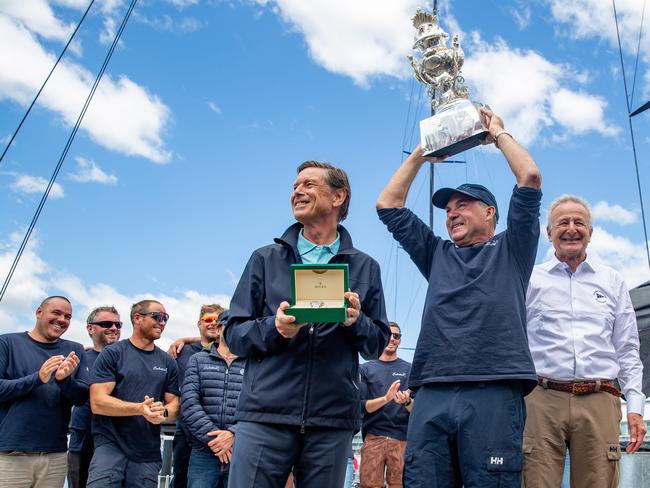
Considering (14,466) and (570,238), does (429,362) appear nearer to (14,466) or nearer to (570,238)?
(570,238)

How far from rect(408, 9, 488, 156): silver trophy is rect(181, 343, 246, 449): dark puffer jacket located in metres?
2.40

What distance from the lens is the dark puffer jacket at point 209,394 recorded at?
4.94m

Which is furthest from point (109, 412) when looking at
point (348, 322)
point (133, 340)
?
→ point (348, 322)

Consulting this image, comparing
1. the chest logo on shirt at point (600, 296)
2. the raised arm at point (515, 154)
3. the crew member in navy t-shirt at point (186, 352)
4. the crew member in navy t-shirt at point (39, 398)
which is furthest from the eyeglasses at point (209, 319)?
the raised arm at point (515, 154)

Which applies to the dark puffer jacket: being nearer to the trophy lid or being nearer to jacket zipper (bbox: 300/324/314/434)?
jacket zipper (bbox: 300/324/314/434)

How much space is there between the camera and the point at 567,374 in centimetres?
355

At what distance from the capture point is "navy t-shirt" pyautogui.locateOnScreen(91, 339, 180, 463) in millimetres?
Result: 4852

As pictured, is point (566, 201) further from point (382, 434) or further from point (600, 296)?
point (382, 434)

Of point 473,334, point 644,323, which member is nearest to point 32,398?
point 473,334

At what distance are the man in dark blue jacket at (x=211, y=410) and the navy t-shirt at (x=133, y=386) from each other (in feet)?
0.69

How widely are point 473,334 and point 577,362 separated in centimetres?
94

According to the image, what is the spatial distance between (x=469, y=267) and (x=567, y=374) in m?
0.91

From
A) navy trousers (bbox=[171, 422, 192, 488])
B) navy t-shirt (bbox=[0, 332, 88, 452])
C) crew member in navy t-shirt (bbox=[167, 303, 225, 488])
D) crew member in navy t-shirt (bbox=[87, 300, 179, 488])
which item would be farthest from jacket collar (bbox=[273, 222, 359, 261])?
navy trousers (bbox=[171, 422, 192, 488])

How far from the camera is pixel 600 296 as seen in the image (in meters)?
3.81
